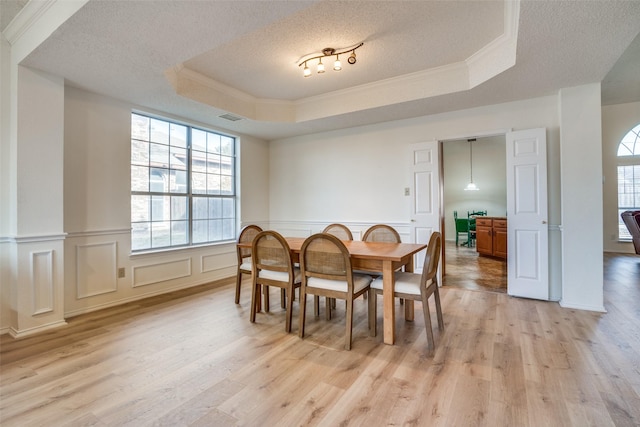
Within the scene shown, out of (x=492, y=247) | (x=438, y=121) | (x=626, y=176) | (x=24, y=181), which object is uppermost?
(x=438, y=121)

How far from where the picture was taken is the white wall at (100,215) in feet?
10.3

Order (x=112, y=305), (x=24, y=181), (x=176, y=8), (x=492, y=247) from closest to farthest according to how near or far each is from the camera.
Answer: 1. (x=176, y=8)
2. (x=24, y=181)
3. (x=112, y=305)
4. (x=492, y=247)

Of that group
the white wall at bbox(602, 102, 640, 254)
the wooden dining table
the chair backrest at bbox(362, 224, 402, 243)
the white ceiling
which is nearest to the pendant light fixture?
the white wall at bbox(602, 102, 640, 254)

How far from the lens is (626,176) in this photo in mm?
6316

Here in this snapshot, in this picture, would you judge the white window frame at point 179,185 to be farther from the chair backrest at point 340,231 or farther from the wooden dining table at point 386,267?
the wooden dining table at point 386,267

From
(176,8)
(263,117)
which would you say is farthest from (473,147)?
(176,8)

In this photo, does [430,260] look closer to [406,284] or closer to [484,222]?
[406,284]

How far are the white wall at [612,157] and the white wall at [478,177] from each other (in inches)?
87.0

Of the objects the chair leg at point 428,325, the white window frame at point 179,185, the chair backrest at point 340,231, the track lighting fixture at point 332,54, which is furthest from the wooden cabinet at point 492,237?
the white window frame at point 179,185

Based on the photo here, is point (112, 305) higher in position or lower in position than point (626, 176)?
lower

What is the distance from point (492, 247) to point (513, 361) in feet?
15.2

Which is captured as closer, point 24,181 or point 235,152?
point 24,181

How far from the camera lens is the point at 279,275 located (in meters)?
2.83

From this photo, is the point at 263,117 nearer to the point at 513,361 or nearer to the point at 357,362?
the point at 357,362
